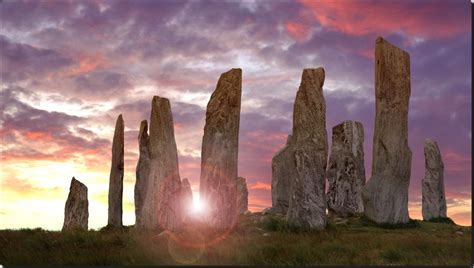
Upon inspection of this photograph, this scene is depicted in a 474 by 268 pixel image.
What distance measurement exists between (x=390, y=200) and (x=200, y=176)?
7081 millimetres

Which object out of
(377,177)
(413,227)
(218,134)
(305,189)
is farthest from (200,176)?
(413,227)

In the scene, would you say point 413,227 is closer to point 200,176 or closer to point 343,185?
point 343,185

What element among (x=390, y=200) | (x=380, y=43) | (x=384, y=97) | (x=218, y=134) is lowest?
(x=390, y=200)

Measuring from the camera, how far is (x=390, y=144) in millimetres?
22891

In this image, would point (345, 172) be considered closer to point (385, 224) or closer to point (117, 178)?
point (385, 224)

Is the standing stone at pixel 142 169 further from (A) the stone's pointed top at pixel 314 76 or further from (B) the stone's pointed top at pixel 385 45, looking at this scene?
(B) the stone's pointed top at pixel 385 45

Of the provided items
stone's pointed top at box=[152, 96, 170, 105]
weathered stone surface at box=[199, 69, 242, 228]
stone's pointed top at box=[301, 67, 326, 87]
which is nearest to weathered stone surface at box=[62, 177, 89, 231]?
stone's pointed top at box=[152, 96, 170, 105]

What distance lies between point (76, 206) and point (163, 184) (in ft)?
17.6

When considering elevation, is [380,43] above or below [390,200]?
above

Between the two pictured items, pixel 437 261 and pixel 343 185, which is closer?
pixel 437 261

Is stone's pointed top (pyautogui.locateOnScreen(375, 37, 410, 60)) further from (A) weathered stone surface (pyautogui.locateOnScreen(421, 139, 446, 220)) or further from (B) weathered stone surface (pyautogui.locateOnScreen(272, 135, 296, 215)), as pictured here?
(A) weathered stone surface (pyautogui.locateOnScreen(421, 139, 446, 220))

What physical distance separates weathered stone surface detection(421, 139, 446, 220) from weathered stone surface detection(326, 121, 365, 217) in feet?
15.0

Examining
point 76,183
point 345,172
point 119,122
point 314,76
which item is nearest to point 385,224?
point 345,172

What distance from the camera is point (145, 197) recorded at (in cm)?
2356
